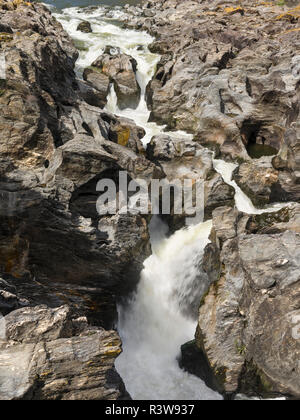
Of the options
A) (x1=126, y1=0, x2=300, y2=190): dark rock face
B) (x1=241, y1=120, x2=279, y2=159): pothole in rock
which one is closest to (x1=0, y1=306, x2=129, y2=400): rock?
(x1=126, y1=0, x2=300, y2=190): dark rock face

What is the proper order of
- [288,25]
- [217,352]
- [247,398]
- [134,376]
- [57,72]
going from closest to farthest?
[247,398] < [217,352] < [134,376] < [57,72] < [288,25]

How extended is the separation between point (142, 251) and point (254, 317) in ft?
22.2

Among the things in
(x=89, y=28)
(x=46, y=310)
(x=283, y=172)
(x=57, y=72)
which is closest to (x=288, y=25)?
(x=89, y=28)

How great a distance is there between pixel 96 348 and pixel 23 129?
10.8 m

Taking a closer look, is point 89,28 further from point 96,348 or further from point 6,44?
point 96,348

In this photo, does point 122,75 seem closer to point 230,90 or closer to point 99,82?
point 99,82

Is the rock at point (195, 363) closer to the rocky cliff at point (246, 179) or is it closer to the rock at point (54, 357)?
the rocky cliff at point (246, 179)

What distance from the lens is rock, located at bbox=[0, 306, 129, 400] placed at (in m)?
7.91

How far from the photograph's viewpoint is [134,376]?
13.6 metres

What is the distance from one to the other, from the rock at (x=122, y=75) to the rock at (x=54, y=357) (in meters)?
27.7

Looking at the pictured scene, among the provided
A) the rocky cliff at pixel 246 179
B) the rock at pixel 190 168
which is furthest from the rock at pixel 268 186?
the rock at pixel 190 168

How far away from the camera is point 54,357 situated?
8.50 m

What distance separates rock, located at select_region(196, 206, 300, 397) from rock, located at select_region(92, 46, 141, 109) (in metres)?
23.7

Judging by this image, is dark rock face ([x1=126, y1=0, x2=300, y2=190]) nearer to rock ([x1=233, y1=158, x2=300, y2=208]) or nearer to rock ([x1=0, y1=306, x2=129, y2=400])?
rock ([x1=233, y1=158, x2=300, y2=208])
